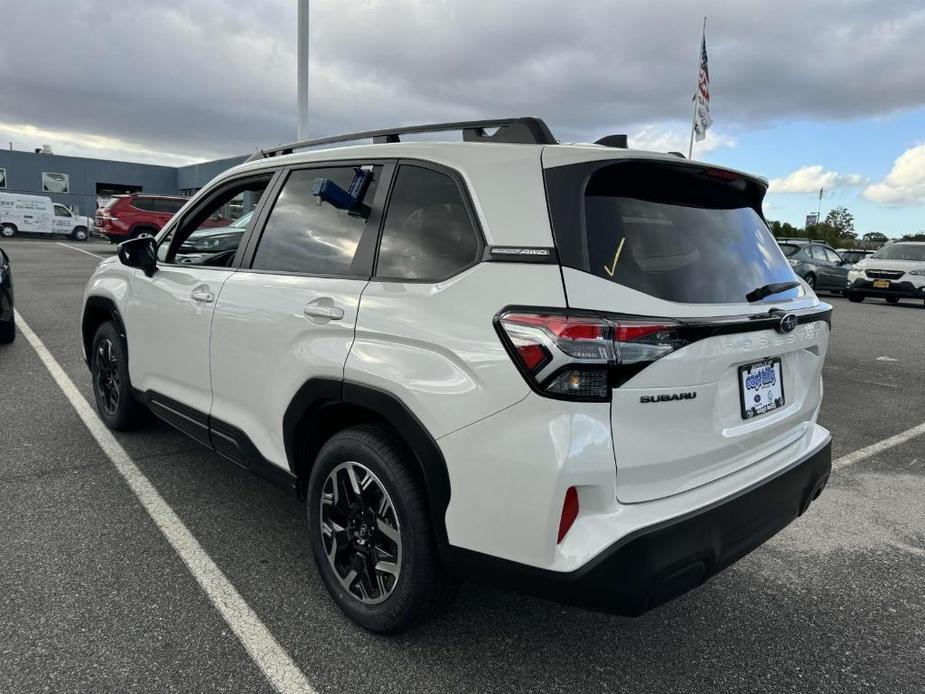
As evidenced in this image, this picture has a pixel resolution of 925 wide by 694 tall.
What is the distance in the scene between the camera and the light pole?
1112 centimetres

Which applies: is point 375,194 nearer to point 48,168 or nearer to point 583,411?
point 583,411

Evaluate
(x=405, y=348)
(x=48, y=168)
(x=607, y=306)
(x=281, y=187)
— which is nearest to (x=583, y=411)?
(x=607, y=306)

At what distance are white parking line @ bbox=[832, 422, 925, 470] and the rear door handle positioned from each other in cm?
374

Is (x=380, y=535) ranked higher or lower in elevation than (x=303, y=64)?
lower

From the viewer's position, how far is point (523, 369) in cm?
187

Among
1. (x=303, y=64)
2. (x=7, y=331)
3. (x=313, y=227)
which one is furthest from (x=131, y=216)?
(x=313, y=227)

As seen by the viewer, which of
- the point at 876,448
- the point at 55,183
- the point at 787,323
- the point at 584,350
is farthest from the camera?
the point at 55,183

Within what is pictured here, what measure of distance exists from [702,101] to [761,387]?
59.3 feet

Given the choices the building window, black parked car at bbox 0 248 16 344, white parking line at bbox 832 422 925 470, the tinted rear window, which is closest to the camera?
white parking line at bbox 832 422 925 470

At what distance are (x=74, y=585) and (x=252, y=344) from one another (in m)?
1.19

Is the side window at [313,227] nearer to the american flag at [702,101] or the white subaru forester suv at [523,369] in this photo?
the white subaru forester suv at [523,369]

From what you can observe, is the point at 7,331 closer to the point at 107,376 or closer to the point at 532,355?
the point at 107,376

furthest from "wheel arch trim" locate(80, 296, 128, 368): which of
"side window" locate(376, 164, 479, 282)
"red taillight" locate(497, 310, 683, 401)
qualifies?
"red taillight" locate(497, 310, 683, 401)

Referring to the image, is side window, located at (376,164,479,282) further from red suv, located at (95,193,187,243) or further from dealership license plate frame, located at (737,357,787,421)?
red suv, located at (95,193,187,243)
